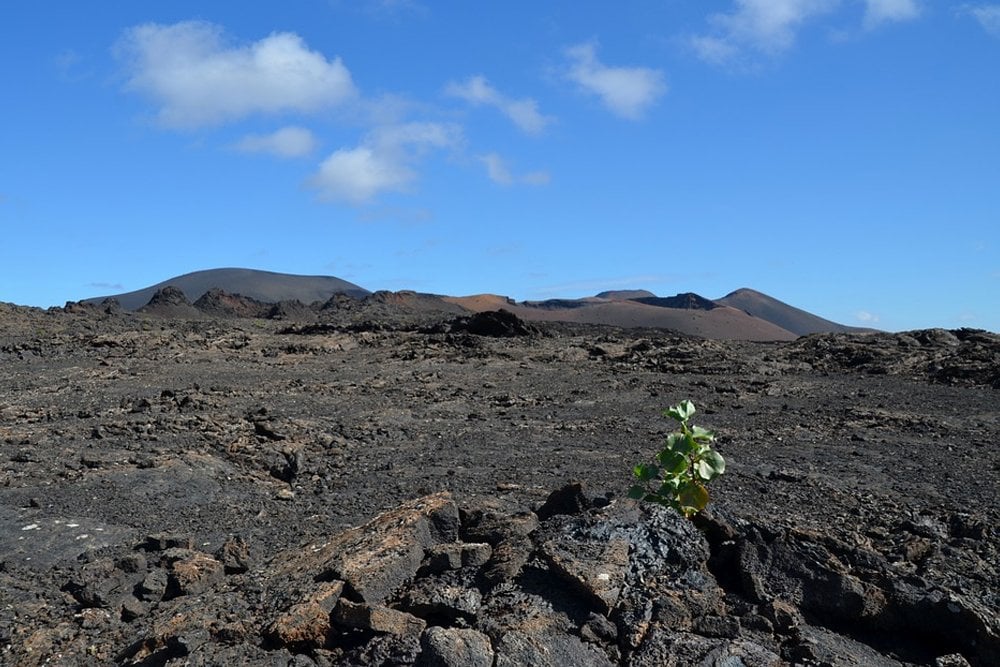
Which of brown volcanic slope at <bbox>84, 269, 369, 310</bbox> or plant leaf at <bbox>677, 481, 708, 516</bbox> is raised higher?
brown volcanic slope at <bbox>84, 269, 369, 310</bbox>

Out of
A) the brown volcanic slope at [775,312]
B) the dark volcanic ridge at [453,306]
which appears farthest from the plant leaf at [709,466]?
the brown volcanic slope at [775,312]

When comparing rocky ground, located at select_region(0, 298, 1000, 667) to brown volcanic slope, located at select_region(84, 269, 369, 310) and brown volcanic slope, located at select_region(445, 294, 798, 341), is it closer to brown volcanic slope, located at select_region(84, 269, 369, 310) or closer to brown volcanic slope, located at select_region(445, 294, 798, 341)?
brown volcanic slope, located at select_region(445, 294, 798, 341)

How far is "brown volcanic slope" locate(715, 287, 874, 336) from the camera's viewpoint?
120 ft

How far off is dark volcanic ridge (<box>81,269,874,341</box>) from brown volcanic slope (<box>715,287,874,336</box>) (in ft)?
0.12

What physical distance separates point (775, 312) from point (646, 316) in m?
7.71

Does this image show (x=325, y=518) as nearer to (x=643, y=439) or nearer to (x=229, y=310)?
(x=643, y=439)

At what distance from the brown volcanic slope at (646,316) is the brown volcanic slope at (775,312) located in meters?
2.58

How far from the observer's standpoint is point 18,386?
1410 cm

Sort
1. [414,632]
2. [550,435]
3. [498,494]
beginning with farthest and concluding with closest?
[550,435], [498,494], [414,632]

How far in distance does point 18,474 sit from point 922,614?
21.6 feet

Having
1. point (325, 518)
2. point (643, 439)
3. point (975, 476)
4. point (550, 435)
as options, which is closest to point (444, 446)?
point (550, 435)

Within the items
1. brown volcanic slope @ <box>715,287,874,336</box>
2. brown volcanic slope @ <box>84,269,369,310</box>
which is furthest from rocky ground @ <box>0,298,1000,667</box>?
brown volcanic slope @ <box>84,269,369,310</box>

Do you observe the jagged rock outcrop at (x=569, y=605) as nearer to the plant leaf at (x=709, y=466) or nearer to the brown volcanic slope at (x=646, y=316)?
the plant leaf at (x=709, y=466)

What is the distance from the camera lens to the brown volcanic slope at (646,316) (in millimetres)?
30383
